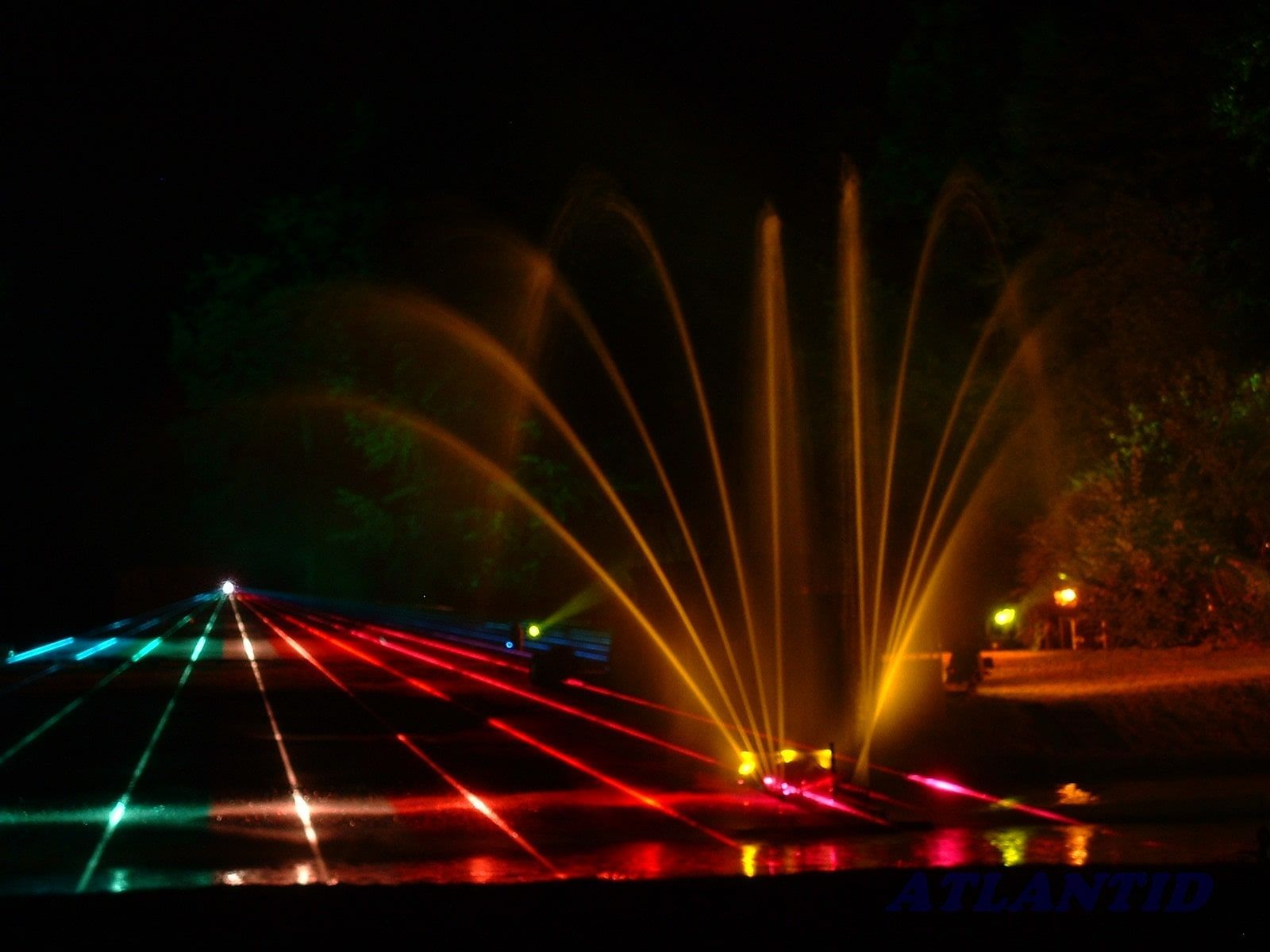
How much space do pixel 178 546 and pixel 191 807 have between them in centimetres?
10948

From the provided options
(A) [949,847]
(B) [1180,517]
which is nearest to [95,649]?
(B) [1180,517]

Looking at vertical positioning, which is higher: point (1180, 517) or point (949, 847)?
point (1180, 517)

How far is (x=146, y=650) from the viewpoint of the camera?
4294 centimetres

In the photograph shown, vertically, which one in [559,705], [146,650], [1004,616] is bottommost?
[559,705]

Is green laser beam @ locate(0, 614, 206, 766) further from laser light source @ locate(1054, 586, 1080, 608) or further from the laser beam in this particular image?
laser light source @ locate(1054, 586, 1080, 608)

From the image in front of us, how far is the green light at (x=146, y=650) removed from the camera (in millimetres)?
39031

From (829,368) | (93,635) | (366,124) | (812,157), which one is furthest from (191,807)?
(93,635)

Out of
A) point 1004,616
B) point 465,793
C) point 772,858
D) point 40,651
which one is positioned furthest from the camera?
point 40,651

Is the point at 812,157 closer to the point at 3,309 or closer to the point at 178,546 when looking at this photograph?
the point at 3,309

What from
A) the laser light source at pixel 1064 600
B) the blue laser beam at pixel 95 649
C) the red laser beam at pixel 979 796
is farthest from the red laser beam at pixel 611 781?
the blue laser beam at pixel 95 649

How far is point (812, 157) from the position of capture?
3528 centimetres

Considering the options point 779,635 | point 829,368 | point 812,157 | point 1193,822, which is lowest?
point 1193,822

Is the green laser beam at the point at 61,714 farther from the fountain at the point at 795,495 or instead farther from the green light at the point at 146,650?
the fountain at the point at 795,495

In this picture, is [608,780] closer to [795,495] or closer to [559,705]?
[559,705]
